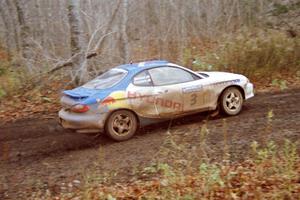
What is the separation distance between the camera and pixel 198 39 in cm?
2019

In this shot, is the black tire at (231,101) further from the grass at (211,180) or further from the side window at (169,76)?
the grass at (211,180)

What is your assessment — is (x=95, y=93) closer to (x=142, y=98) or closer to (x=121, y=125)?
(x=121, y=125)

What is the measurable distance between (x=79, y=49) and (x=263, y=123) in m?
6.62

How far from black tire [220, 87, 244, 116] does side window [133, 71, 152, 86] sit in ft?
5.73

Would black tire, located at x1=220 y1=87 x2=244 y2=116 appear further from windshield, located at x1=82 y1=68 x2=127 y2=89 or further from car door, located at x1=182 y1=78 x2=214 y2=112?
windshield, located at x1=82 y1=68 x2=127 y2=89

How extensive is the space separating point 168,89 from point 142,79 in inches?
22.7

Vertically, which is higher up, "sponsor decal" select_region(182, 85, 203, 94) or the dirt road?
"sponsor decal" select_region(182, 85, 203, 94)

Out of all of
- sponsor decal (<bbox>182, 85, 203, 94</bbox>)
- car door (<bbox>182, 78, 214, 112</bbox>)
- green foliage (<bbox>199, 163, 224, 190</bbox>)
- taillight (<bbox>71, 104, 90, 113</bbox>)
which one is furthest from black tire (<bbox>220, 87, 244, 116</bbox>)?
green foliage (<bbox>199, 163, 224, 190</bbox>)

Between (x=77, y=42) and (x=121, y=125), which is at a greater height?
(x=77, y=42)

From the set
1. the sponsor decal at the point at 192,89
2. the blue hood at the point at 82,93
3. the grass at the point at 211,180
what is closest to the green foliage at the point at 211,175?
the grass at the point at 211,180

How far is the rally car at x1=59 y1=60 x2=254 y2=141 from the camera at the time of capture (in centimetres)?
880

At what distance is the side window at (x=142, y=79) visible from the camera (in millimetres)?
9219

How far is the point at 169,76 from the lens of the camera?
375 inches

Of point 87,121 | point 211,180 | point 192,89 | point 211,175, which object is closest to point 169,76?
point 192,89
